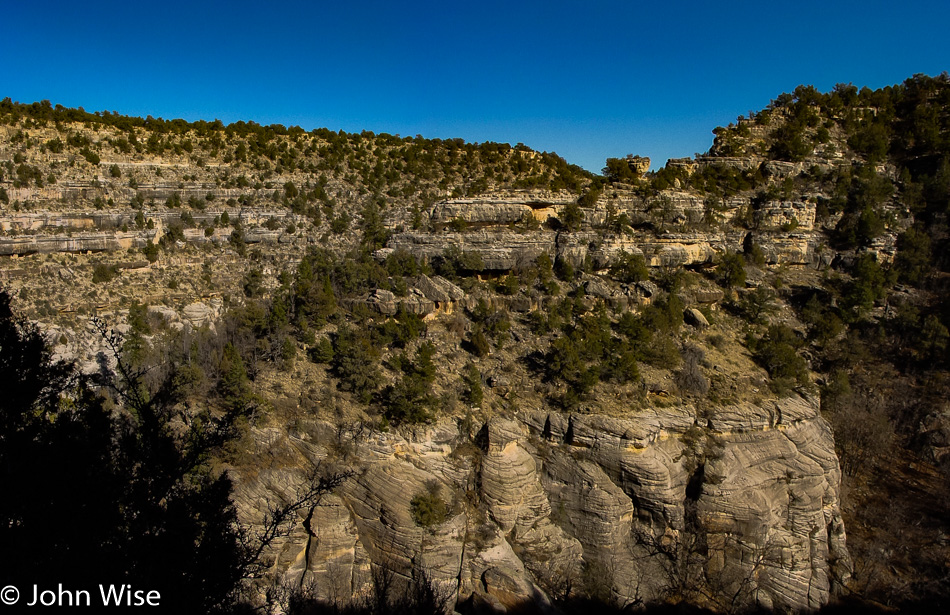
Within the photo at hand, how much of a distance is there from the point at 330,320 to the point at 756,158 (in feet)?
116

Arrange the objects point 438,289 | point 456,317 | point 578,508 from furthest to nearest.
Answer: point 438,289, point 456,317, point 578,508

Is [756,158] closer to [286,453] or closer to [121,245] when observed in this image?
[286,453]

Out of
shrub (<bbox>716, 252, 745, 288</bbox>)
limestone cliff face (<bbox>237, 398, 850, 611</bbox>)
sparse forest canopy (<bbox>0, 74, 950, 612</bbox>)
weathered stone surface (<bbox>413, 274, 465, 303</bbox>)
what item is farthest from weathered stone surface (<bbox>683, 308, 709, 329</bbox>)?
weathered stone surface (<bbox>413, 274, 465, 303</bbox>)

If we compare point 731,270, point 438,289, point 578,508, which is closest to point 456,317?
point 438,289

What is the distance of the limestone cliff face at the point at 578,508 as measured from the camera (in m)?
15.8

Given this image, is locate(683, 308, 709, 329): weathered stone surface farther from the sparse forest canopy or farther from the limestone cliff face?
the limestone cliff face

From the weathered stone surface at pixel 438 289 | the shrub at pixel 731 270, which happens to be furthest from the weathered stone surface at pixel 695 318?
the weathered stone surface at pixel 438 289

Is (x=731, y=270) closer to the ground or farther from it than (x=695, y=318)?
farther from it

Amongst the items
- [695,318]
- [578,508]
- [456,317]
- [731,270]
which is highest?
[731,270]

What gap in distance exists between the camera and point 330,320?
76.9 feet

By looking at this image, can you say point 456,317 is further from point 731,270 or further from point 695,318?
point 731,270

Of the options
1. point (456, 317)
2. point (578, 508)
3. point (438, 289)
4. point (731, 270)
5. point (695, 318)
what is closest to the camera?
point (578, 508)

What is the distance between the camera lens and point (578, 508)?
57.5 feet

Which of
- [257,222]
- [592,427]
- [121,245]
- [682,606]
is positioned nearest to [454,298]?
[592,427]
